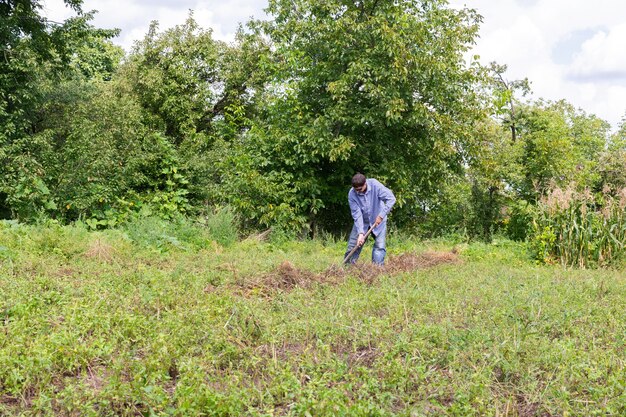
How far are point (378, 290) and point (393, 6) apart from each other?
724 cm

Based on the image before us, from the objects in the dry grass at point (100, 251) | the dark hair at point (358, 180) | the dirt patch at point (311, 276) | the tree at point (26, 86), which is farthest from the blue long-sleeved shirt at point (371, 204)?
the tree at point (26, 86)

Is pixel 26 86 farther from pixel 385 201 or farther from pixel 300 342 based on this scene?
pixel 300 342

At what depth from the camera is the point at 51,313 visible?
497cm

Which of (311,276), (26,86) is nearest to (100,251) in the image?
(311,276)

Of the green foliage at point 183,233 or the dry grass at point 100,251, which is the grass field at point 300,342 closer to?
the dry grass at point 100,251

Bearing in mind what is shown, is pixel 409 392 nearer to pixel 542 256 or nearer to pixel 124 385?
pixel 124 385

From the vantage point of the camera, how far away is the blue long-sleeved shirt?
7898 mm

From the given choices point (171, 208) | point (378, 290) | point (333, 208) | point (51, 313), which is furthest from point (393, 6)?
point (51, 313)

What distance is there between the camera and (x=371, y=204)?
8.05m

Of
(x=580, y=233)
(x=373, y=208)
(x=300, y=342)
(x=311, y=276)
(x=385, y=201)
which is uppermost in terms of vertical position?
(x=385, y=201)

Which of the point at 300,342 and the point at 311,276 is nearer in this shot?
the point at 300,342

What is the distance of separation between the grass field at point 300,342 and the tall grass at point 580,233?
2866 millimetres

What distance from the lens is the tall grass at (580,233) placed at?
9758 mm

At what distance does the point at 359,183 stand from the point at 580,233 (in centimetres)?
440
